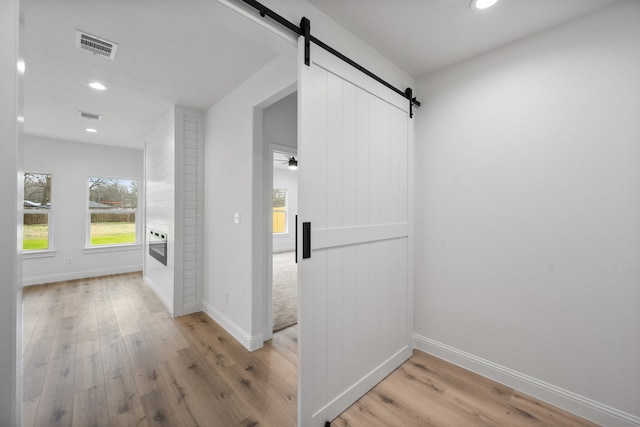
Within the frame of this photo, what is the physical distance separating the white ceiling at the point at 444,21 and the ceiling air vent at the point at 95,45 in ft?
5.90

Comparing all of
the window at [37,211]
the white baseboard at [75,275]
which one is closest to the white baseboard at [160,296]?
the white baseboard at [75,275]

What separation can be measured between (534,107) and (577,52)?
380 millimetres

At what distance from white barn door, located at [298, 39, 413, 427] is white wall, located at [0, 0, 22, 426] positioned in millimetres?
1142

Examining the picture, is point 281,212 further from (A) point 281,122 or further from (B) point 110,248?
(A) point 281,122

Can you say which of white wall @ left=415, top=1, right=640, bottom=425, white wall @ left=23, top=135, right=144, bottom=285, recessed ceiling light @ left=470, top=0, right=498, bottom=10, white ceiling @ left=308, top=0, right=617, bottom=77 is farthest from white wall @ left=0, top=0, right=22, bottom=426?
white wall @ left=23, top=135, right=144, bottom=285

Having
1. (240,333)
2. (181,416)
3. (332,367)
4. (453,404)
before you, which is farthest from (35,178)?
(453,404)

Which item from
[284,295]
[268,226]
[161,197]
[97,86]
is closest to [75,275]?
[161,197]

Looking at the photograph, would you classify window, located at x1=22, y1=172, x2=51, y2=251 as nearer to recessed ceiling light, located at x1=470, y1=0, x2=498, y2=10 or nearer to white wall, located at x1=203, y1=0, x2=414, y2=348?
white wall, located at x1=203, y1=0, x2=414, y2=348

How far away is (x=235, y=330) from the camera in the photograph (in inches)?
111

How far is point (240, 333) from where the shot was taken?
2723 millimetres

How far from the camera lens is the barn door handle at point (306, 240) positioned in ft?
5.09

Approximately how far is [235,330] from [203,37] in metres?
2.79

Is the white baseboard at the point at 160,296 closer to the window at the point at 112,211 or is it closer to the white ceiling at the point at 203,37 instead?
the window at the point at 112,211

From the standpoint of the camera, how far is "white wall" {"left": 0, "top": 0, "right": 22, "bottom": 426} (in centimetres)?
86
